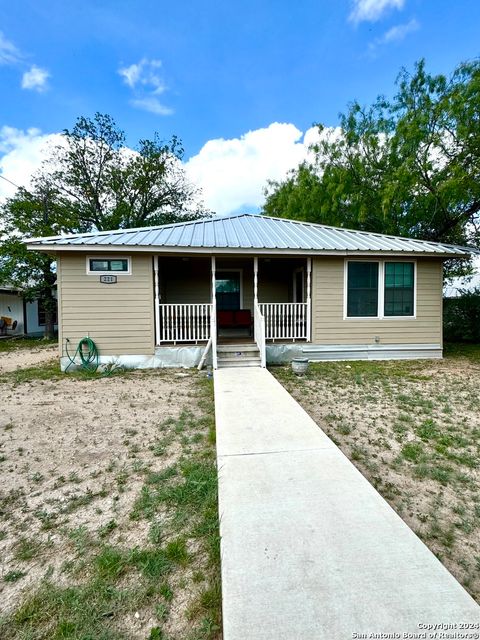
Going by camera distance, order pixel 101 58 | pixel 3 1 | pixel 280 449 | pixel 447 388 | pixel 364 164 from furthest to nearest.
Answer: pixel 364 164, pixel 101 58, pixel 3 1, pixel 447 388, pixel 280 449

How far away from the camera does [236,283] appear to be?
10711mm

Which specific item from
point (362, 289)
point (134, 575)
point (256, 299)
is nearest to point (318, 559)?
point (134, 575)

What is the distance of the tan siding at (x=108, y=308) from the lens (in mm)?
7414

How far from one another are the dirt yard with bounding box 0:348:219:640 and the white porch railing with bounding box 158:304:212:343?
3.21 metres

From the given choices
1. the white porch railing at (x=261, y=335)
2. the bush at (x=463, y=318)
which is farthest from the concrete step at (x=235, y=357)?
the bush at (x=463, y=318)

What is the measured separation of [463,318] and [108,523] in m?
14.1

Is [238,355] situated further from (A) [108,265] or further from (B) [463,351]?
(B) [463,351]

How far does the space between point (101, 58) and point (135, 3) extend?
3982mm

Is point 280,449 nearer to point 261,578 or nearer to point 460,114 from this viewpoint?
point 261,578

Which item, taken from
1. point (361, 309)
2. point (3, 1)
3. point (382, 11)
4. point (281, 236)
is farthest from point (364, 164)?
point (3, 1)

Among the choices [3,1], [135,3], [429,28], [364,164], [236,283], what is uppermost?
[429,28]

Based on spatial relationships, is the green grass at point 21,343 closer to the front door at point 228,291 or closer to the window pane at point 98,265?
Answer: the window pane at point 98,265

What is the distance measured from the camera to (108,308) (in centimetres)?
759

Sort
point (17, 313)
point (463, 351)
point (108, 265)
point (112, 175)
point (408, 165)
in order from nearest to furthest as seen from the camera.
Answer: point (108, 265) → point (463, 351) → point (408, 165) → point (17, 313) → point (112, 175)
